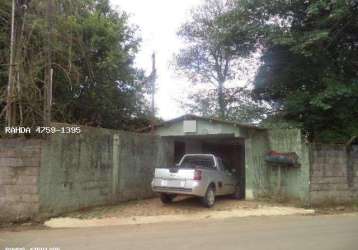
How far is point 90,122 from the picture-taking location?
18.9m

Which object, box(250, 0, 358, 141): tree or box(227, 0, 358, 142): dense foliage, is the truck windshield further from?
box(250, 0, 358, 141): tree

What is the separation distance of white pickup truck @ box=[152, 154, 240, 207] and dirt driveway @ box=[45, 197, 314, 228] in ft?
1.49

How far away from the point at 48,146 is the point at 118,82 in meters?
8.48

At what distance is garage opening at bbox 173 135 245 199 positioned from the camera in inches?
725

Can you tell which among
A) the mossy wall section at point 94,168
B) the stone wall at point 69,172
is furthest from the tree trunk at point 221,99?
the stone wall at point 69,172

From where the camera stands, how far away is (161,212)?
12.7 meters

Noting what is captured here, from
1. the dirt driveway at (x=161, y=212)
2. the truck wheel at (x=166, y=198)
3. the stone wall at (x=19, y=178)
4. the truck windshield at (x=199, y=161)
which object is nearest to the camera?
the stone wall at (x=19, y=178)

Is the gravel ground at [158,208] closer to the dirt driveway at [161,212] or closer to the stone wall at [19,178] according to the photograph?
the dirt driveway at [161,212]

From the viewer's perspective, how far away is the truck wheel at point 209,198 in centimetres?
1330

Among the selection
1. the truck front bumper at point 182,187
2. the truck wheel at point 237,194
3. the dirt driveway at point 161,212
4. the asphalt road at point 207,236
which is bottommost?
the asphalt road at point 207,236

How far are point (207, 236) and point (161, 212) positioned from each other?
387cm

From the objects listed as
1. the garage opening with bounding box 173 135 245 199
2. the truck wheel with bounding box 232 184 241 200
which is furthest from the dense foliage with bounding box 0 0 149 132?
the truck wheel with bounding box 232 184 241 200

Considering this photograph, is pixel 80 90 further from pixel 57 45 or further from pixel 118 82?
pixel 57 45

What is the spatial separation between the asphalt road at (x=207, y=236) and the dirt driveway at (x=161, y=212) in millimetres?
815
